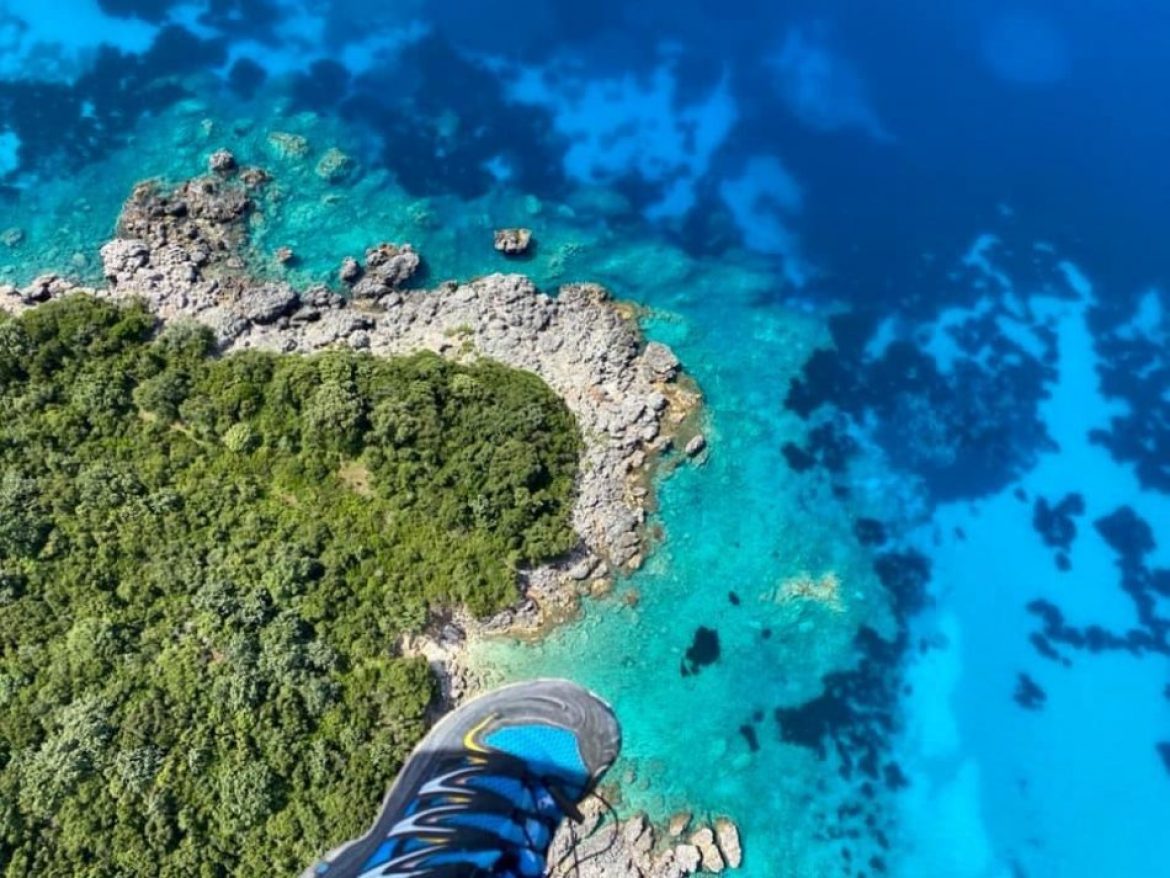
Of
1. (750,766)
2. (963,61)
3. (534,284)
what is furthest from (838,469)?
(963,61)

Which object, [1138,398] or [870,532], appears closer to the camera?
[870,532]

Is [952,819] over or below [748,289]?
below

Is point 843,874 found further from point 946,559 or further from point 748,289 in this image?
point 748,289

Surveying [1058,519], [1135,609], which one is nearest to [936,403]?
[1058,519]

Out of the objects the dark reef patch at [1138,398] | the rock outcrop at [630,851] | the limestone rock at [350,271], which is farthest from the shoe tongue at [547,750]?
the dark reef patch at [1138,398]

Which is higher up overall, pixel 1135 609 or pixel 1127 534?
pixel 1127 534

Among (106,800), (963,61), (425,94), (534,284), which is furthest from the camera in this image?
(963,61)

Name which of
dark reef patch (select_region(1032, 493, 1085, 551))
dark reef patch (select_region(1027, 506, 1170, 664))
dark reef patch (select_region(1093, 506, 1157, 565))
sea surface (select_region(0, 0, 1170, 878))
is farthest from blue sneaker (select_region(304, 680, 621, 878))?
dark reef patch (select_region(1093, 506, 1157, 565))

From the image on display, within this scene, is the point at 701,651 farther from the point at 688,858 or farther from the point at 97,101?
the point at 97,101
